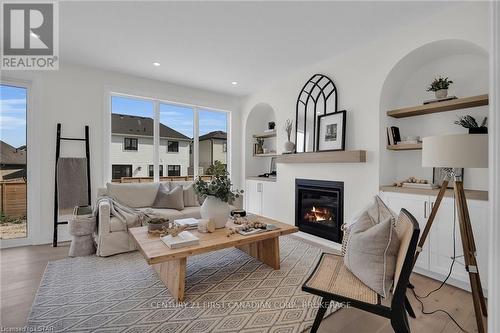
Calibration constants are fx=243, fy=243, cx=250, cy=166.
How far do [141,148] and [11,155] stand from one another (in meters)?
1.67

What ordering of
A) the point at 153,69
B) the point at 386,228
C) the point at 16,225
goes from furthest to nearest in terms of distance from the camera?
the point at 153,69
the point at 16,225
the point at 386,228

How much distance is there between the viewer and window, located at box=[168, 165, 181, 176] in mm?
4621

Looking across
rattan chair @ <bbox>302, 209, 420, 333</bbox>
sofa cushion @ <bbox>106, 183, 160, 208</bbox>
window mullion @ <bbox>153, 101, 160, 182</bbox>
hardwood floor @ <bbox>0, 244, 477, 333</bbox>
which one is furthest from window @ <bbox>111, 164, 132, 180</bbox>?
rattan chair @ <bbox>302, 209, 420, 333</bbox>

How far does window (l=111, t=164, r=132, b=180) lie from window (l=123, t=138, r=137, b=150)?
31 centimetres

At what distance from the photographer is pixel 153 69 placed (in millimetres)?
3836

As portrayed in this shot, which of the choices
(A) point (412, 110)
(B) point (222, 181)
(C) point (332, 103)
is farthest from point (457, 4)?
(B) point (222, 181)

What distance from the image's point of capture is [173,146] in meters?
4.64

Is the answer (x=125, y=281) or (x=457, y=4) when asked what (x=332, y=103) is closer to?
(x=457, y=4)

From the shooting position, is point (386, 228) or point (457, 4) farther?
point (457, 4)

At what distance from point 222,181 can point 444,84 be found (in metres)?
2.52

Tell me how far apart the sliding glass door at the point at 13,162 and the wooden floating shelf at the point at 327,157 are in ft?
→ 12.4

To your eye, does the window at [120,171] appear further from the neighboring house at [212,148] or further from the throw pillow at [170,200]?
the neighboring house at [212,148]

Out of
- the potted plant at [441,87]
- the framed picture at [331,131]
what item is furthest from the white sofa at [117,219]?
the potted plant at [441,87]

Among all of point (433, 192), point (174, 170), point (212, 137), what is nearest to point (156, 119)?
point (174, 170)
